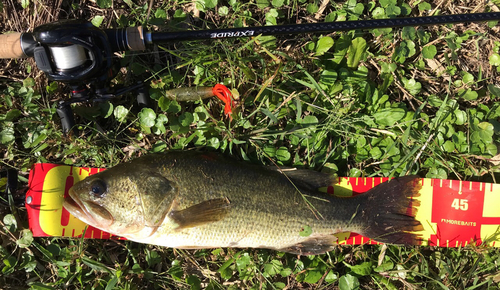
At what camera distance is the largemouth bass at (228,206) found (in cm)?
248

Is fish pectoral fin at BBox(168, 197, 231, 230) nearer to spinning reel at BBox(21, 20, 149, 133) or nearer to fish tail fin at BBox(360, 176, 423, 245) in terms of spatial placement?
spinning reel at BBox(21, 20, 149, 133)

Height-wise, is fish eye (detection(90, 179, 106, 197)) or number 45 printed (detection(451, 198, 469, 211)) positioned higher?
fish eye (detection(90, 179, 106, 197))

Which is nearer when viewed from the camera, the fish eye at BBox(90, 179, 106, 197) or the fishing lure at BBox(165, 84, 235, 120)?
the fish eye at BBox(90, 179, 106, 197)

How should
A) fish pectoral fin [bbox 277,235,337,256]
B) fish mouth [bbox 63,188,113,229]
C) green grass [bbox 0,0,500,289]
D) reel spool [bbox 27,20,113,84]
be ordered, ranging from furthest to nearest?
green grass [bbox 0,0,500,289]
fish pectoral fin [bbox 277,235,337,256]
fish mouth [bbox 63,188,113,229]
reel spool [bbox 27,20,113,84]

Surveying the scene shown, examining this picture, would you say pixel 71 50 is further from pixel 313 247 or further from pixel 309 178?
pixel 313 247

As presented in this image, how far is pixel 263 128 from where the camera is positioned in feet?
10.1

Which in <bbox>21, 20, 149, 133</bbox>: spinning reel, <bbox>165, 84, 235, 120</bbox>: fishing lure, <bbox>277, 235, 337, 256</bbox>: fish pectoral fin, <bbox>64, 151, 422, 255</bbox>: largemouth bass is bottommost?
<bbox>277, 235, 337, 256</bbox>: fish pectoral fin

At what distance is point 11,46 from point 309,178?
258 cm

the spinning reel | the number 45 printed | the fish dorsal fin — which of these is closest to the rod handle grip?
the spinning reel

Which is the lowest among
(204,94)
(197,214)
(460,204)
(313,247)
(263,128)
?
(313,247)

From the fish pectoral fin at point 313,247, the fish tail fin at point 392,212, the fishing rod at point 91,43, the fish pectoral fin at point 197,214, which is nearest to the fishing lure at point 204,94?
the fishing rod at point 91,43

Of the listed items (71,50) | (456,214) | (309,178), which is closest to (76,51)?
(71,50)

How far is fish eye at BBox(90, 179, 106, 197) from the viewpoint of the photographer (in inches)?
96.7

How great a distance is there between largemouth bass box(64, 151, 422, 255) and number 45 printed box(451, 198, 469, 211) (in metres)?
0.44
